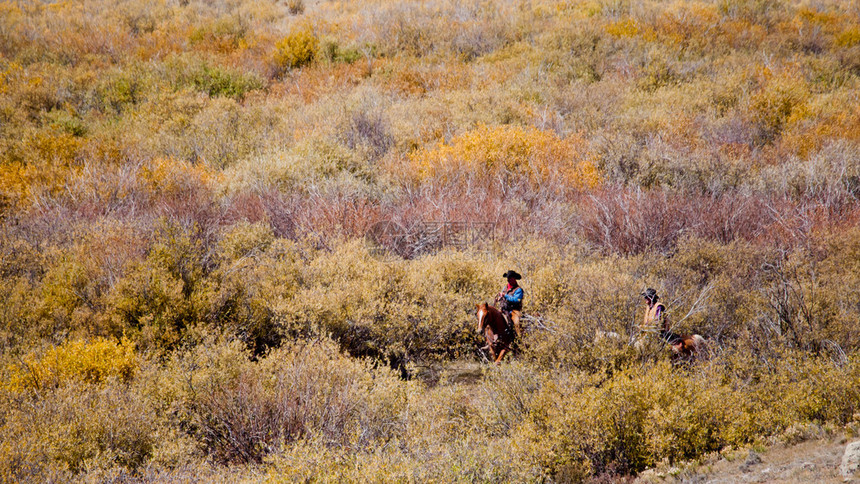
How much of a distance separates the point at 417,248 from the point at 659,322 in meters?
5.02

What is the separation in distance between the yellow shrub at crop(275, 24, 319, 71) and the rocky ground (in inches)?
846

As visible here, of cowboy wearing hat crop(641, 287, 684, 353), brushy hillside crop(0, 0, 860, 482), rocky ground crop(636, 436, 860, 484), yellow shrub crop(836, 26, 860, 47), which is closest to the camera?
rocky ground crop(636, 436, 860, 484)

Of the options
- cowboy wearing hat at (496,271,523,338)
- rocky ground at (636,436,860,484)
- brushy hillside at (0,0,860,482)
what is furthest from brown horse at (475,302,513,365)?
rocky ground at (636,436,860,484)

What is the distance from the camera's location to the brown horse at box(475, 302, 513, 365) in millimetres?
7215

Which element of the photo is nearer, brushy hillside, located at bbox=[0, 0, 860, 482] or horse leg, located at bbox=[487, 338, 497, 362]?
brushy hillside, located at bbox=[0, 0, 860, 482]

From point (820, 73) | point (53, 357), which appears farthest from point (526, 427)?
point (820, 73)

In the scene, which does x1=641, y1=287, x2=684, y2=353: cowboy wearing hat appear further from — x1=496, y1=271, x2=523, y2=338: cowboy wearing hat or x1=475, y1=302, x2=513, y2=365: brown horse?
x1=475, y1=302, x2=513, y2=365: brown horse

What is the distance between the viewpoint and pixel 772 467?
403cm

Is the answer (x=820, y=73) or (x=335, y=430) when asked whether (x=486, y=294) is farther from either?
(x=820, y=73)

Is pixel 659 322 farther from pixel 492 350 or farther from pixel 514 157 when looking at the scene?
pixel 514 157

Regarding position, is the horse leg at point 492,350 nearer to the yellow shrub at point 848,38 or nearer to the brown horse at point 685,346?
the brown horse at point 685,346

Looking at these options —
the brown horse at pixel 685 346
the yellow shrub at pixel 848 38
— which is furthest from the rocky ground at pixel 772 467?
the yellow shrub at pixel 848 38

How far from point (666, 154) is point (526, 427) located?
1015 centimetres

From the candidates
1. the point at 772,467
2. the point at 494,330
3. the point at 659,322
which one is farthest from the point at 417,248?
the point at 772,467
